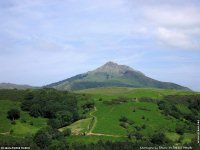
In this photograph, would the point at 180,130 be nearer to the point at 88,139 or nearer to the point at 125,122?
the point at 125,122

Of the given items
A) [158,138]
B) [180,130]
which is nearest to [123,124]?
[158,138]

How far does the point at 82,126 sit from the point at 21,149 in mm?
49608

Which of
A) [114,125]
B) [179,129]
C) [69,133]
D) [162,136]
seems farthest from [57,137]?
[179,129]

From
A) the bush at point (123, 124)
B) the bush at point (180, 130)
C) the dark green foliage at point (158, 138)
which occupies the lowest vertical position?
the dark green foliage at point (158, 138)

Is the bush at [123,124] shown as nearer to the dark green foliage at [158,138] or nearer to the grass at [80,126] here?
the grass at [80,126]

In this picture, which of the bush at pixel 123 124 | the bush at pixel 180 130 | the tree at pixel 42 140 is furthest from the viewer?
the bush at pixel 180 130

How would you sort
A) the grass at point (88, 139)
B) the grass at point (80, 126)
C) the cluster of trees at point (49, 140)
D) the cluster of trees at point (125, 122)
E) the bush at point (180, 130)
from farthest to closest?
the bush at point (180, 130) → the cluster of trees at point (125, 122) → the grass at point (80, 126) → the grass at point (88, 139) → the cluster of trees at point (49, 140)

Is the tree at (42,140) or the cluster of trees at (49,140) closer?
the cluster of trees at (49,140)

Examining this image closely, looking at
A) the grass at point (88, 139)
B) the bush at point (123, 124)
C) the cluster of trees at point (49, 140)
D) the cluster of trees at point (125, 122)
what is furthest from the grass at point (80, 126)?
the cluster of trees at point (125, 122)

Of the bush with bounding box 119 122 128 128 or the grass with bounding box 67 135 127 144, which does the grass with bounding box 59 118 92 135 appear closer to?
the grass with bounding box 67 135 127 144

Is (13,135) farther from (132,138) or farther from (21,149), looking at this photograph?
(132,138)

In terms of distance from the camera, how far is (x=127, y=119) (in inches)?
7810

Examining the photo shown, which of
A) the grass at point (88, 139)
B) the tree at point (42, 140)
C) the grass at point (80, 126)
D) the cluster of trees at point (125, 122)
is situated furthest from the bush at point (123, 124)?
the tree at point (42, 140)

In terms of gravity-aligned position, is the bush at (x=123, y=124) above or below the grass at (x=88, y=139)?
above
